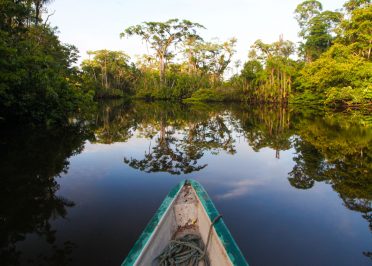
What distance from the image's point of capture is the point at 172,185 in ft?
16.5

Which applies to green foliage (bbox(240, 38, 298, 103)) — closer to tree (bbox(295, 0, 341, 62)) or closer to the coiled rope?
tree (bbox(295, 0, 341, 62))

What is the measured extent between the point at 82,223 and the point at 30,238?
629mm

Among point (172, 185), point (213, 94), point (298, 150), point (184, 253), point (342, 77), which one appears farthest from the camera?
point (213, 94)

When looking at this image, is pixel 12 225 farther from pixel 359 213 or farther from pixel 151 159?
pixel 359 213

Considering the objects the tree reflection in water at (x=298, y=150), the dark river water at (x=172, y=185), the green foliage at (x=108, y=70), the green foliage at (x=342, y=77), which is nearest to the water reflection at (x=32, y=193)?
the dark river water at (x=172, y=185)

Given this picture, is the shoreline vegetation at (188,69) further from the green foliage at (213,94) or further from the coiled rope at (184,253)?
the coiled rope at (184,253)

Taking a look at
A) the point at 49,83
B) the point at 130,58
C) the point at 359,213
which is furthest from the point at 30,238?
the point at 130,58

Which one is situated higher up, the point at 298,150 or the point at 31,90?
the point at 31,90

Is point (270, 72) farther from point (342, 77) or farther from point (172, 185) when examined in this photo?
point (172, 185)

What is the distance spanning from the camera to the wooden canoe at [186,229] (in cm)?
206

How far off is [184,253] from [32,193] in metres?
3.21

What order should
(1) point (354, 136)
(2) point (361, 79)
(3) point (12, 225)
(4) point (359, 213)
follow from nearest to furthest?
(3) point (12, 225) → (4) point (359, 213) → (1) point (354, 136) → (2) point (361, 79)

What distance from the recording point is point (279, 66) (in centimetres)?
2973

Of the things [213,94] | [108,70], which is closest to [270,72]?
[213,94]
